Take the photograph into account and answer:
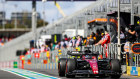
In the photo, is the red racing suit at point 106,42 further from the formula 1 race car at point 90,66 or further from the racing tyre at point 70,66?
the racing tyre at point 70,66

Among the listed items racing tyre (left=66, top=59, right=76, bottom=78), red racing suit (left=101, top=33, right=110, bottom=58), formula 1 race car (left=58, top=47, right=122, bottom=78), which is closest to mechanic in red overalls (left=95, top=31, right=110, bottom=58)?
red racing suit (left=101, top=33, right=110, bottom=58)

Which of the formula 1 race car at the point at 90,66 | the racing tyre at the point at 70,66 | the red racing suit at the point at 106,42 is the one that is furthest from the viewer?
the red racing suit at the point at 106,42

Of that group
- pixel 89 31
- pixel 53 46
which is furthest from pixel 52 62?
pixel 89 31

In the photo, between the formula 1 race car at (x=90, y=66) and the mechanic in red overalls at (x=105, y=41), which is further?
the mechanic in red overalls at (x=105, y=41)

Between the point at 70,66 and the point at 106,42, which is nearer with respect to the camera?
the point at 70,66

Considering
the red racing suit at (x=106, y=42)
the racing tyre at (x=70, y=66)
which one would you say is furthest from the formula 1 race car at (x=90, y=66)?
the red racing suit at (x=106, y=42)

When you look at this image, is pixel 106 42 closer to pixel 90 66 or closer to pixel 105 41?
pixel 105 41

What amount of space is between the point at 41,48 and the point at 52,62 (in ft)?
16.8

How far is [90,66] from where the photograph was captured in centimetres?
1459

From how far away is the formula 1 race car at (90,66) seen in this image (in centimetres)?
1426

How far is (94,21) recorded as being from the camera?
2641 cm

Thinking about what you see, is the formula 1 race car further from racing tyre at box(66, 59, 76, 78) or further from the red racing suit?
the red racing suit

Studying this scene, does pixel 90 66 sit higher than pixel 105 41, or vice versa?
pixel 105 41

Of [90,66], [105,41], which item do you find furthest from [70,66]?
[105,41]
